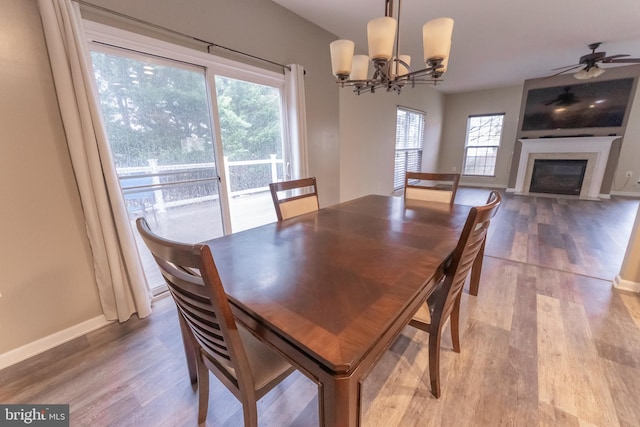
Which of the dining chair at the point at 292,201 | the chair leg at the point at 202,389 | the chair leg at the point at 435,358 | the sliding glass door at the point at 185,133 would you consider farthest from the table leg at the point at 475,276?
the sliding glass door at the point at 185,133

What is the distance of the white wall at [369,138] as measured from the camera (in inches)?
152

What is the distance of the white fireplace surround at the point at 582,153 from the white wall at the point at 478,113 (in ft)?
2.06

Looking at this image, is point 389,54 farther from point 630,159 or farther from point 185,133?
point 630,159

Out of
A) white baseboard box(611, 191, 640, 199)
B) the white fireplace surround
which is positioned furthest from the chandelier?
white baseboard box(611, 191, 640, 199)

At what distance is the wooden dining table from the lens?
2.12 feet

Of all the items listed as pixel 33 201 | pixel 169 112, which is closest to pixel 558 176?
pixel 169 112

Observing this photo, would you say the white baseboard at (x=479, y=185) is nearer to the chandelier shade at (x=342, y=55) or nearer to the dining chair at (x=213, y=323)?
the chandelier shade at (x=342, y=55)

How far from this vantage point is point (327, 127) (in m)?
3.35

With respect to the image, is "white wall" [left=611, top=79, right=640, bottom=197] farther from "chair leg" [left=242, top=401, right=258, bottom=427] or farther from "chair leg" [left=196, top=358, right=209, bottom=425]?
"chair leg" [left=196, top=358, right=209, bottom=425]

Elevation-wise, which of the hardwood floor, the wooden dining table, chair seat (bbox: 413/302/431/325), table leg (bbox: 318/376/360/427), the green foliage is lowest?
the hardwood floor

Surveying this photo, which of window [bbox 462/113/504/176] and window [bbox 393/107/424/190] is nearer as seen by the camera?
window [bbox 393/107/424/190]

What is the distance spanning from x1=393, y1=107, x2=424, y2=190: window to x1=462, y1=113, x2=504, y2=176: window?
5.71 ft

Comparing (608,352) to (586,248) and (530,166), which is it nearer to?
(586,248)

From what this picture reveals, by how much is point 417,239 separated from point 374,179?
354 cm
